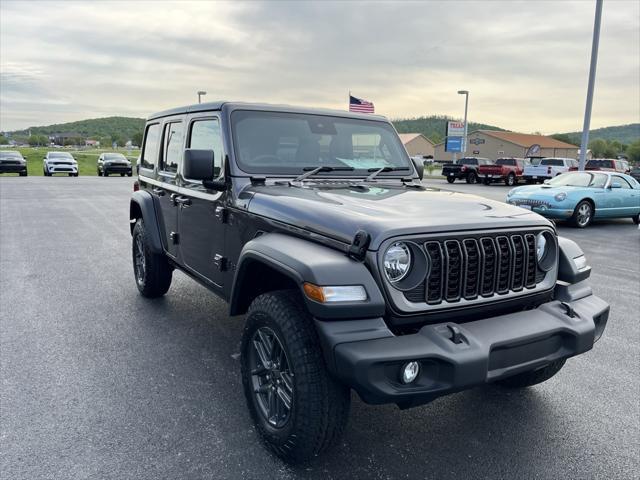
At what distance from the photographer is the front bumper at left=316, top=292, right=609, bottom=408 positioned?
86.3 inches

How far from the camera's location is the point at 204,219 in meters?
3.95

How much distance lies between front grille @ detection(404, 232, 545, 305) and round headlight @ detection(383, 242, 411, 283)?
9cm

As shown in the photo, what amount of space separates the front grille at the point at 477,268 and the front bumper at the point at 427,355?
0.17 meters

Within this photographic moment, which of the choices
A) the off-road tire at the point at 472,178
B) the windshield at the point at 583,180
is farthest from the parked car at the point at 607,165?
the windshield at the point at 583,180

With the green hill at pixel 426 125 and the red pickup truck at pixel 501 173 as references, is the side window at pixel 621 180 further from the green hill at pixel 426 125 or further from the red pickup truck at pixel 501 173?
the green hill at pixel 426 125

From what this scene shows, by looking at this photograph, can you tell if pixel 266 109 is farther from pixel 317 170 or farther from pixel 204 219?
pixel 204 219

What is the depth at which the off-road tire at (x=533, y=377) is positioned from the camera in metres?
3.35

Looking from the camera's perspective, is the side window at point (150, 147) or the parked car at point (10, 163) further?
the parked car at point (10, 163)

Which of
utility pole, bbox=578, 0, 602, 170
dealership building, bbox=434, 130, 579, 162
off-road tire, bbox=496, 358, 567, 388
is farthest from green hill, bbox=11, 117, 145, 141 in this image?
off-road tire, bbox=496, 358, 567, 388

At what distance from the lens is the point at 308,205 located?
2.90 m

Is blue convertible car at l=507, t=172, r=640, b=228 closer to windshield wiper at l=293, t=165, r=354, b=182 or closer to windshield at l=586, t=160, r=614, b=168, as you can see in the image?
windshield wiper at l=293, t=165, r=354, b=182

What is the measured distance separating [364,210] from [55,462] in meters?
2.13

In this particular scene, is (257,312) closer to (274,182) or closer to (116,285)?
(274,182)

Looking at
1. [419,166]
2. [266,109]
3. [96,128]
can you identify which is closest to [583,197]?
[419,166]
